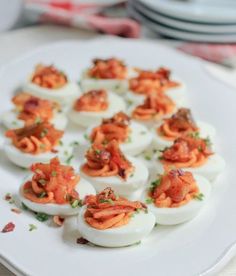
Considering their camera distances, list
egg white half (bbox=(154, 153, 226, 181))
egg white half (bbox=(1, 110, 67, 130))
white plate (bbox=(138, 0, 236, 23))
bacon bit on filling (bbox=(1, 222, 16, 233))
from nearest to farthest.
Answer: bacon bit on filling (bbox=(1, 222, 16, 233)) → egg white half (bbox=(154, 153, 226, 181)) → egg white half (bbox=(1, 110, 67, 130)) → white plate (bbox=(138, 0, 236, 23))

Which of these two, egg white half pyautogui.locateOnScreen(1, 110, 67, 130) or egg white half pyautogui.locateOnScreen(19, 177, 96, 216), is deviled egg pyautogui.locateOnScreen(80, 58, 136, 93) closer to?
egg white half pyautogui.locateOnScreen(1, 110, 67, 130)

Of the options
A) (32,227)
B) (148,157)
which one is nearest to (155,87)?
(148,157)

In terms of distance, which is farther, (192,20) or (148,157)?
(192,20)

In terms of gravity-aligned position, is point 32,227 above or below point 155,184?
below

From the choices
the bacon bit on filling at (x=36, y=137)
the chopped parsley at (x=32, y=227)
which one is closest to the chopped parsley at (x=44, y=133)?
the bacon bit on filling at (x=36, y=137)

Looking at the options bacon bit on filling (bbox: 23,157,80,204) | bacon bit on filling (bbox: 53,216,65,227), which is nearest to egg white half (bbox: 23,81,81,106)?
bacon bit on filling (bbox: 23,157,80,204)

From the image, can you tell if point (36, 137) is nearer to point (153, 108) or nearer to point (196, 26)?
point (153, 108)

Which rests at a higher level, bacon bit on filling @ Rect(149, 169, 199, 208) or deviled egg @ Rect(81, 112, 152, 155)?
bacon bit on filling @ Rect(149, 169, 199, 208)
